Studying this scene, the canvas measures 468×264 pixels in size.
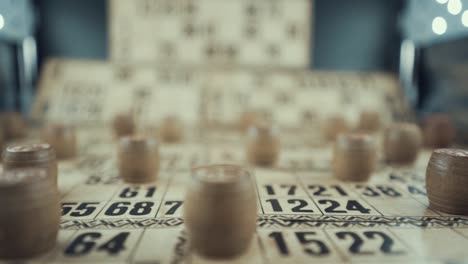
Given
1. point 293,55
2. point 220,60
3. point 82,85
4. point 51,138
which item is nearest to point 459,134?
point 293,55

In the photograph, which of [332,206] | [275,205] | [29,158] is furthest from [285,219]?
[29,158]

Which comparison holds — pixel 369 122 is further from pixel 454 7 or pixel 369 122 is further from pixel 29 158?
pixel 29 158

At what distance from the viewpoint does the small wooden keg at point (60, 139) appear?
253 cm

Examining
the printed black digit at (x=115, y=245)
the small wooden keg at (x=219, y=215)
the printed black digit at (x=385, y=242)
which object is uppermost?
the small wooden keg at (x=219, y=215)

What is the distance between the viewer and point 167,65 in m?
4.43

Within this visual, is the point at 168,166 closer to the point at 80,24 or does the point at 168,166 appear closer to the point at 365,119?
the point at 365,119

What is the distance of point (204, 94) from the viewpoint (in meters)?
4.25

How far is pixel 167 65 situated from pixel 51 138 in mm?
2150

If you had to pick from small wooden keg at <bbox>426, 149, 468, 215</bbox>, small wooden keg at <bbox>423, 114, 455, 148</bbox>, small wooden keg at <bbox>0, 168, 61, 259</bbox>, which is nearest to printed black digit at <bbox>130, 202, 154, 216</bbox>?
small wooden keg at <bbox>0, 168, 61, 259</bbox>

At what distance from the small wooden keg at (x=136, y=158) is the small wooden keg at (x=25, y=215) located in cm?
75

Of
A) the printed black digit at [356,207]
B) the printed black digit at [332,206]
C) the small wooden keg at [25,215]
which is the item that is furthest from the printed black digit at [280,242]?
the small wooden keg at [25,215]

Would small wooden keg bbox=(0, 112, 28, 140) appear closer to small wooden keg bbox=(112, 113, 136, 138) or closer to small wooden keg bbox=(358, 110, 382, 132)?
small wooden keg bbox=(112, 113, 136, 138)

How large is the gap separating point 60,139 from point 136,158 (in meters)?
0.89

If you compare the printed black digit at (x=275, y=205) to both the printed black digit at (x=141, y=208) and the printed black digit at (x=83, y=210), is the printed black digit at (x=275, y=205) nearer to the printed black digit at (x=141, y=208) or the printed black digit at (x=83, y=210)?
the printed black digit at (x=141, y=208)
